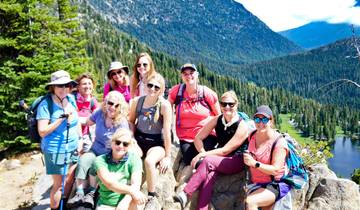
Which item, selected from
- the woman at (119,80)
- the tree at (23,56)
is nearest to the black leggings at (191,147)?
the woman at (119,80)

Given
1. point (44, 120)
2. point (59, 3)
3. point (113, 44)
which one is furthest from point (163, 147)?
point (113, 44)

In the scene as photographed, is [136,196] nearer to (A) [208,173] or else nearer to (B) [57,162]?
(A) [208,173]

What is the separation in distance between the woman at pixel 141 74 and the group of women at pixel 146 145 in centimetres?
103

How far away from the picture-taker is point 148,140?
20.9 feet

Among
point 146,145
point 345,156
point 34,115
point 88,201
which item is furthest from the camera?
point 345,156

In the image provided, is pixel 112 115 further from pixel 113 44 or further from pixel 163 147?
pixel 113 44

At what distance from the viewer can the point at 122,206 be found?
525 cm

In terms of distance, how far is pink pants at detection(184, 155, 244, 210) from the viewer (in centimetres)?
591

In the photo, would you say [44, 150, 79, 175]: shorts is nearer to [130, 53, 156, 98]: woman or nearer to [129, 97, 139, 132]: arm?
[129, 97, 139, 132]: arm

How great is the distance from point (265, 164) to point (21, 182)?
8964 millimetres

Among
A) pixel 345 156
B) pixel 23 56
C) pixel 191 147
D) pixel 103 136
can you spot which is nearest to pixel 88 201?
pixel 103 136

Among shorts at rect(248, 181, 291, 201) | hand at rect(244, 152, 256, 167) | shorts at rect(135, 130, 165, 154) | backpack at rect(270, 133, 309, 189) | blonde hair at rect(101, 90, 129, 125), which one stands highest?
blonde hair at rect(101, 90, 129, 125)

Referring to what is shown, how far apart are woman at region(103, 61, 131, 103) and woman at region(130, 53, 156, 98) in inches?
5.1

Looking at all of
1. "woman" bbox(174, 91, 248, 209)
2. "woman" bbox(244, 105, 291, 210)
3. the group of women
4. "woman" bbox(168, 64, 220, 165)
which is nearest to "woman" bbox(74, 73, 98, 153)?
the group of women
